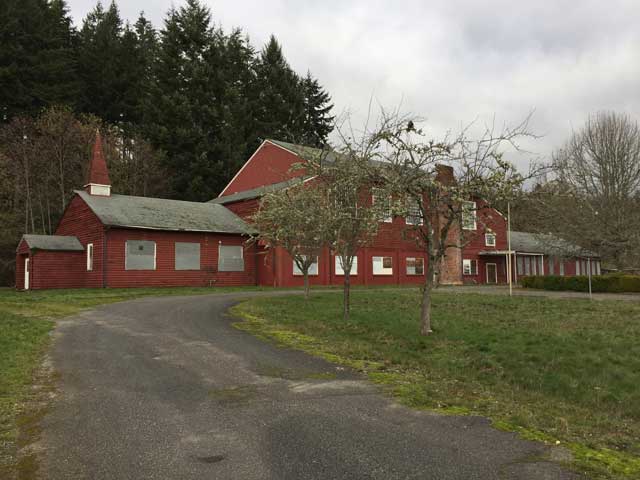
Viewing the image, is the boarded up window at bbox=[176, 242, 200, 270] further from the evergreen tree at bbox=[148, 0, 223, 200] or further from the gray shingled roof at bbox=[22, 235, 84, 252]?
the evergreen tree at bbox=[148, 0, 223, 200]

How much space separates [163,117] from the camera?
51844 mm

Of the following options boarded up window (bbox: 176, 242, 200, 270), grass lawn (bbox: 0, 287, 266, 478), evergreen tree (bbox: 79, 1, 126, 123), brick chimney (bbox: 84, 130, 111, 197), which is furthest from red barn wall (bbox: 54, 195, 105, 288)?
evergreen tree (bbox: 79, 1, 126, 123)

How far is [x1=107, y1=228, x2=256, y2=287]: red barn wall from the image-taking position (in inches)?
1212

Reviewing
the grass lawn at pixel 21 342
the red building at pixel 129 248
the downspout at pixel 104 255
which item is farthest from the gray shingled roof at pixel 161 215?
the grass lawn at pixel 21 342

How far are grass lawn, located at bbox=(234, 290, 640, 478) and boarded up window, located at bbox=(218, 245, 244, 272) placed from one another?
17212 millimetres

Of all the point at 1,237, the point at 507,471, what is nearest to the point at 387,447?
the point at 507,471

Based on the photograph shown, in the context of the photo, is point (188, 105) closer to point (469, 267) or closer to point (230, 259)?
point (230, 259)

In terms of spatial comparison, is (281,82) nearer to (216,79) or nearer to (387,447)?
(216,79)

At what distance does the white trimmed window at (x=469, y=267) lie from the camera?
153 ft

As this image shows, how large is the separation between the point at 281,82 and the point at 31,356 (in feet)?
188

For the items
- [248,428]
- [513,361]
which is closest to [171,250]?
[513,361]

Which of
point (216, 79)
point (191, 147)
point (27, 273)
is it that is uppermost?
point (216, 79)

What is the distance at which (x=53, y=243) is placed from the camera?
32.1 meters

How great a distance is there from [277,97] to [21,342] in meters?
53.4
